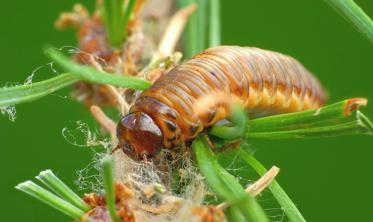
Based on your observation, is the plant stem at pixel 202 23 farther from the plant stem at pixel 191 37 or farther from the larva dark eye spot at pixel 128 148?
the larva dark eye spot at pixel 128 148

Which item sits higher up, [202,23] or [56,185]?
[202,23]

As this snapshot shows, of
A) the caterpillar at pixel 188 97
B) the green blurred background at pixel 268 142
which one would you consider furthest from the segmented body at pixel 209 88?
the green blurred background at pixel 268 142

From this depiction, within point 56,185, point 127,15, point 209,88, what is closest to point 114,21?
point 127,15

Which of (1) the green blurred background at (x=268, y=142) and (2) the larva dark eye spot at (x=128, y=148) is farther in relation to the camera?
(1) the green blurred background at (x=268, y=142)

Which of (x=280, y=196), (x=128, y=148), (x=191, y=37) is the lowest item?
(x=280, y=196)

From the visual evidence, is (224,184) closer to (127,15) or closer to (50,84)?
(50,84)

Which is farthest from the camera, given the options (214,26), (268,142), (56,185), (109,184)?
(268,142)

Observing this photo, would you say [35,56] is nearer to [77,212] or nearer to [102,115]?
[102,115]
